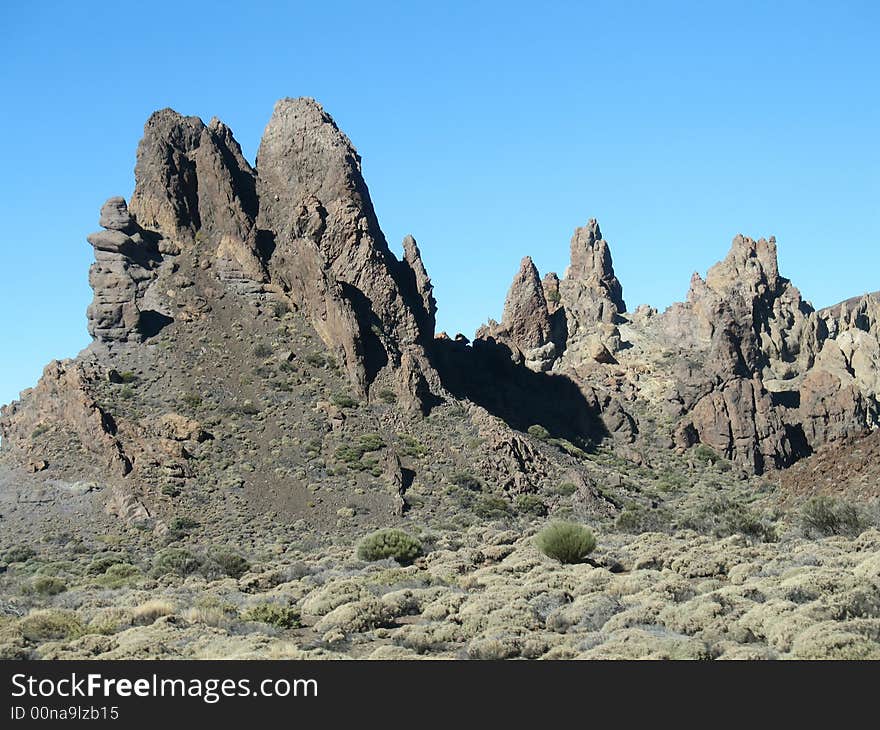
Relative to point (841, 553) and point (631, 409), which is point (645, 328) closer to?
point (631, 409)

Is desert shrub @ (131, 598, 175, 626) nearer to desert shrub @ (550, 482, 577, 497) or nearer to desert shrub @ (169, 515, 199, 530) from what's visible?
desert shrub @ (169, 515, 199, 530)

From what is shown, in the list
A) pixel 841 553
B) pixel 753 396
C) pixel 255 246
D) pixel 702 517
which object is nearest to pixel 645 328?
pixel 753 396

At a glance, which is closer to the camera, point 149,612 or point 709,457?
point 149,612

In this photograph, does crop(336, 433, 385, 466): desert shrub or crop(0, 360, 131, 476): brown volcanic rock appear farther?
crop(336, 433, 385, 466): desert shrub

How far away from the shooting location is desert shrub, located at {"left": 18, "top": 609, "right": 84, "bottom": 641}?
28078 mm

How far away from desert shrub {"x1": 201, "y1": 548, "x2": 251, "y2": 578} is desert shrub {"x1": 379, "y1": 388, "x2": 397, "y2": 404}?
3072 centimetres

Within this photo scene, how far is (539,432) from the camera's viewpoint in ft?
285

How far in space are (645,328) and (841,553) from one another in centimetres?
7999

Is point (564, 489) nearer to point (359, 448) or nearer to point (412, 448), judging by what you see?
point (412, 448)

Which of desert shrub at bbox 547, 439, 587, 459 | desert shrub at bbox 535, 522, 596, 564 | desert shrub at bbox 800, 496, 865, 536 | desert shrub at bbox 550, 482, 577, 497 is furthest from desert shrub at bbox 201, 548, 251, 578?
desert shrub at bbox 547, 439, 587, 459

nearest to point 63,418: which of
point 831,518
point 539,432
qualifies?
point 539,432

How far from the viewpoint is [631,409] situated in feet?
316

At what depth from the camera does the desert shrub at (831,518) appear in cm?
4123

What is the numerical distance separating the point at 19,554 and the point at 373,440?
2509 cm
